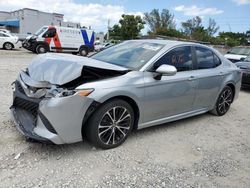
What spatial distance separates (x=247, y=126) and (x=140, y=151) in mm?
2724

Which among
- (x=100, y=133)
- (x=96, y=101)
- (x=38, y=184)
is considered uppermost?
A: (x=96, y=101)

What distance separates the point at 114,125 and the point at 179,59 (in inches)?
67.5

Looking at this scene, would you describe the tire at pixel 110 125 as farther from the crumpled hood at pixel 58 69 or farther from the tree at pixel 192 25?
the tree at pixel 192 25

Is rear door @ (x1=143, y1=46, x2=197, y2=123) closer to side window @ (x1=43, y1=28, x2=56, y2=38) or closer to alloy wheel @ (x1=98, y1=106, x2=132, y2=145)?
alloy wheel @ (x1=98, y1=106, x2=132, y2=145)

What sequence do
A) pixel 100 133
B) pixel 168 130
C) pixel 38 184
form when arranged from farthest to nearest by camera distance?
1. pixel 168 130
2. pixel 100 133
3. pixel 38 184

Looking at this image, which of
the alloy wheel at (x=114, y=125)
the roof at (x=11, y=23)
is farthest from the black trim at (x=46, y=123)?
the roof at (x=11, y=23)

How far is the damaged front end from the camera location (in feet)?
10.8

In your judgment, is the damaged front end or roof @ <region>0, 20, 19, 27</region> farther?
roof @ <region>0, 20, 19, 27</region>

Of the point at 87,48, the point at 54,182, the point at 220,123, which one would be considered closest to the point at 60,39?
the point at 87,48

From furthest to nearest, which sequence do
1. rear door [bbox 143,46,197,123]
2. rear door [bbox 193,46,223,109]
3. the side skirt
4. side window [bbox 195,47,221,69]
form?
side window [bbox 195,47,221,69] → rear door [bbox 193,46,223,109] → the side skirt → rear door [bbox 143,46,197,123]

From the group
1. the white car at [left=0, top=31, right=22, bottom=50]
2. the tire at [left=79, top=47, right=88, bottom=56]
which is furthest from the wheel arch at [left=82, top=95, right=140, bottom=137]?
the white car at [left=0, top=31, right=22, bottom=50]

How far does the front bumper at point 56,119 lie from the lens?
3.27m

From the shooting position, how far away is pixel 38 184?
9.68ft

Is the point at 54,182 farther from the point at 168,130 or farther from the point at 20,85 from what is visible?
the point at 168,130
